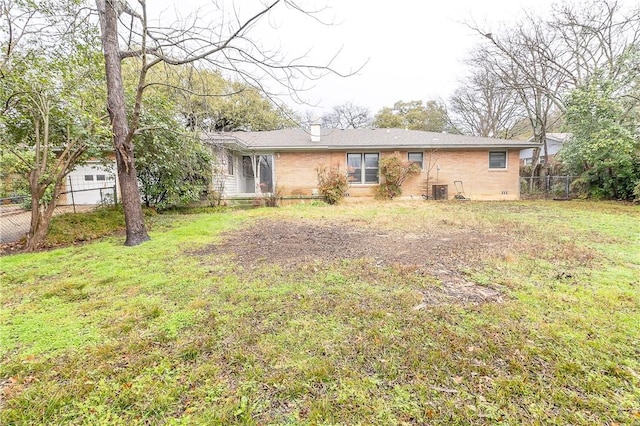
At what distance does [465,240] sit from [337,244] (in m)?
2.51

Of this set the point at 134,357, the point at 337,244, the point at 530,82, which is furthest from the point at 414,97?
the point at 134,357

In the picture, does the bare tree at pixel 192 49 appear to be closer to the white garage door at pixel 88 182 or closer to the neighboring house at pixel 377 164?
the neighboring house at pixel 377 164

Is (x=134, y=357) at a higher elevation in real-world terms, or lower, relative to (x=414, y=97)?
lower

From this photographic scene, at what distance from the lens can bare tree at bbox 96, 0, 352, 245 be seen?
4797 millimetres

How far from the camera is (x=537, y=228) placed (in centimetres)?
668

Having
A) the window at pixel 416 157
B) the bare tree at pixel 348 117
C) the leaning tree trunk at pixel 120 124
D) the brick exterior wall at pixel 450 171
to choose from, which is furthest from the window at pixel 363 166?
the bare tree at pixel 348 117

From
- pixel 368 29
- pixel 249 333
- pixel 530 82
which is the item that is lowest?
pixel 249 333

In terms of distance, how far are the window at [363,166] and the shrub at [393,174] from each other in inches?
23.8

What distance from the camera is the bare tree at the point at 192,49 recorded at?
480 cm

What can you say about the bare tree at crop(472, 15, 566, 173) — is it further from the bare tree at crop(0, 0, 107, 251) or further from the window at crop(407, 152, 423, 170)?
the bare tree at crop(0, 0, 107, 251)

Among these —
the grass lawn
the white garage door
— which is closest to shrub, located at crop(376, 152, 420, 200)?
Result: the grass lawn

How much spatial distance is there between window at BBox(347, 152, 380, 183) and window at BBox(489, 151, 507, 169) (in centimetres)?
514

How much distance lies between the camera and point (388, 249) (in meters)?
5.19

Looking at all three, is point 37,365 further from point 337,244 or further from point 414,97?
point 414,97
